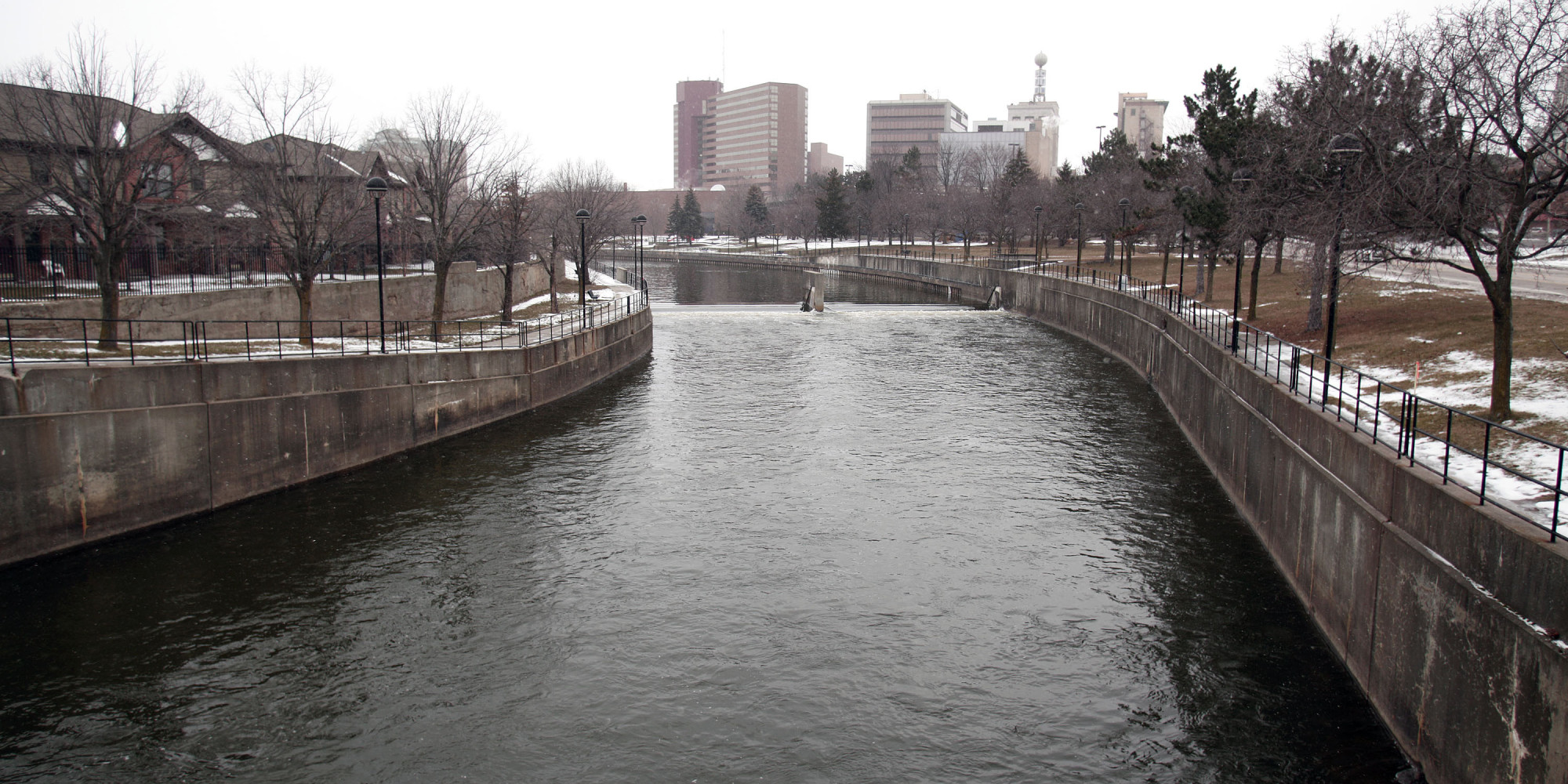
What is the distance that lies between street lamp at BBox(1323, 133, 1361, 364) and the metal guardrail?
21.8 meters

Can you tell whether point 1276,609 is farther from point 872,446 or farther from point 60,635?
point 60,635

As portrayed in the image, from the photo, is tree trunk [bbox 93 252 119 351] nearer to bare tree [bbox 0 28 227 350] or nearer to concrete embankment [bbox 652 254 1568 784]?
bare tree [bbox 0 28 227 350]

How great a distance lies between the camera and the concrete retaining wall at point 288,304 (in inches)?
1104

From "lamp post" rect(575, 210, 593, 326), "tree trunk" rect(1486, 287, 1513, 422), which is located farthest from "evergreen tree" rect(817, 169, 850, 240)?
"tree trunk" rect(1486, 287, 1513, 422)

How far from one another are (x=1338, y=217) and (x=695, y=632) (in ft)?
47.3

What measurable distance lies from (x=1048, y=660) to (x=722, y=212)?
603 feet

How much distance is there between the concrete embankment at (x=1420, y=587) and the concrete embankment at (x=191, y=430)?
69.2 ft

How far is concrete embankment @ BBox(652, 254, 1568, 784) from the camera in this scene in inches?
350

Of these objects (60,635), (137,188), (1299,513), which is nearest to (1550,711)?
(1299,513)

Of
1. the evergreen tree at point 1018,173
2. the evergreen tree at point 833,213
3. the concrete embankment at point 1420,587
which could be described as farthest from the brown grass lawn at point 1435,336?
the evergreen tree at point 833,213

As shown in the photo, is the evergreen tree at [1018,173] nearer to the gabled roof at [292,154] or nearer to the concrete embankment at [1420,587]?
the gabled roof at [292,154]

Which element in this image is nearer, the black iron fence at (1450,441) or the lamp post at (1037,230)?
the black iron fence at (1450,441)

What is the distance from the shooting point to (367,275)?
44.5 m

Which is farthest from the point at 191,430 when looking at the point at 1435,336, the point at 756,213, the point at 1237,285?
the point at 756,213
